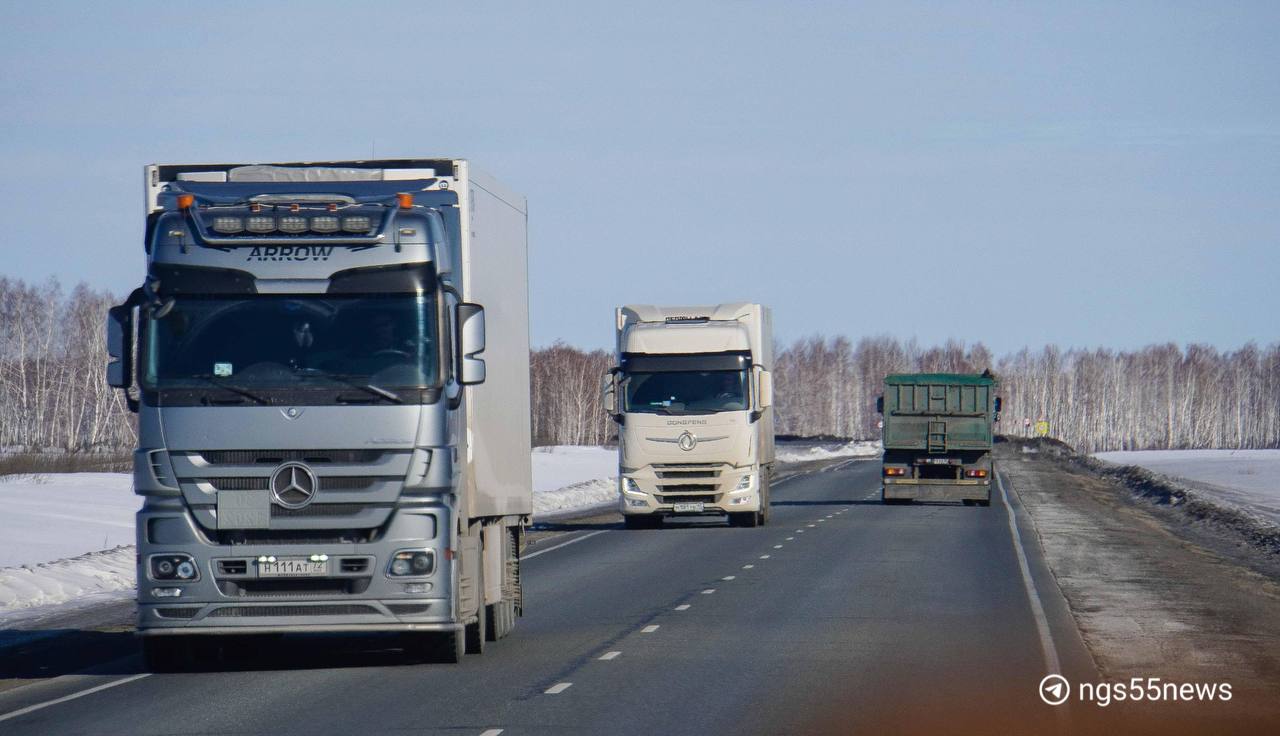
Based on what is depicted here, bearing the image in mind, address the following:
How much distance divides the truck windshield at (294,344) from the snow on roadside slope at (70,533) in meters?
6.16

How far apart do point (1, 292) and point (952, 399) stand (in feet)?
280

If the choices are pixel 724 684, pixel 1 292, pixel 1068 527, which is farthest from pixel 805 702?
pixel 1 292

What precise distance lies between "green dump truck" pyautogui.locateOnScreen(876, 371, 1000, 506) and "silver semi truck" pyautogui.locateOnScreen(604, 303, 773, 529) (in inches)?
396

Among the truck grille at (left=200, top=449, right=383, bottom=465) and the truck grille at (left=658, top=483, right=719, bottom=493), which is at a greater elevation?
the truck grille at (left=200, top=449, right=383, bottom=465)

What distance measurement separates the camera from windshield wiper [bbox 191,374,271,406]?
12297 mm

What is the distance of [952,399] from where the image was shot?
41406 mm

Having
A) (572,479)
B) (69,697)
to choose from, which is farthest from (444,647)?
(572,479)

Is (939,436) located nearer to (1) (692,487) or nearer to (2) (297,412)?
(1) (692,487)

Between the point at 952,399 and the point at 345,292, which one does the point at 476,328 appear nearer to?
the point at 345,292

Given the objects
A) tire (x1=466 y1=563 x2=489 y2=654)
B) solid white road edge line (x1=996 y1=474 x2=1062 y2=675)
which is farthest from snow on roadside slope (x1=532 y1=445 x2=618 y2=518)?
tire (x1=466 y1=563 x2=489 y2=654)

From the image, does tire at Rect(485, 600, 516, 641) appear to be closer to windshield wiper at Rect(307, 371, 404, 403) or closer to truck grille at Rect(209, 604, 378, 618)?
truck grille at Rect(209, 604, 378, 618)

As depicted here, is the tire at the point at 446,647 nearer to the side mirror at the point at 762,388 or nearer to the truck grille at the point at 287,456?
the truck grille at the point at 287,456

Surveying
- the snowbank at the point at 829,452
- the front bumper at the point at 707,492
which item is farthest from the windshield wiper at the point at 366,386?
the snowbank at the point at 829,452

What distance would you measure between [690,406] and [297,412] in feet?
62.7
